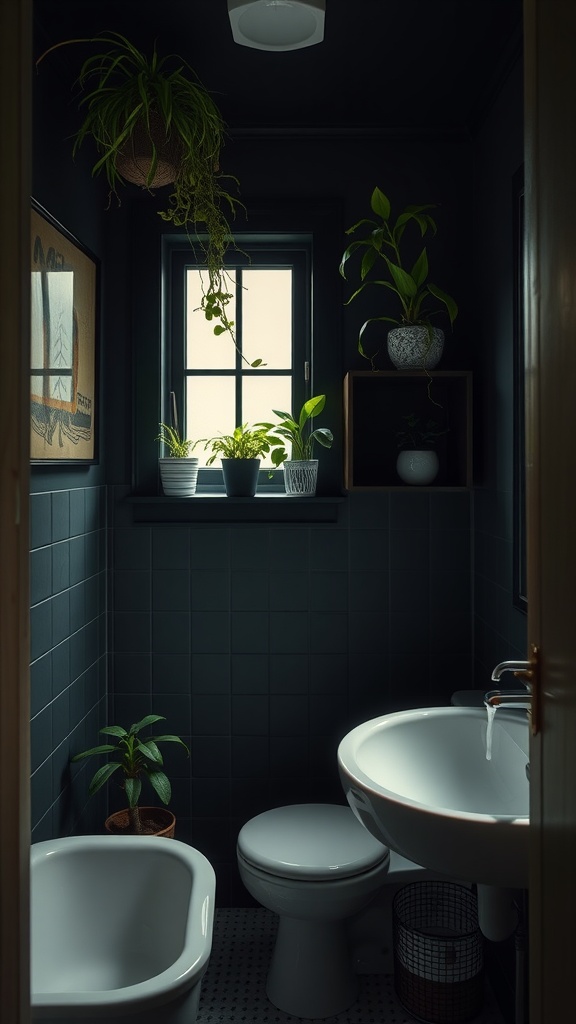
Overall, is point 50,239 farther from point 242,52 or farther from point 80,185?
point 242,52

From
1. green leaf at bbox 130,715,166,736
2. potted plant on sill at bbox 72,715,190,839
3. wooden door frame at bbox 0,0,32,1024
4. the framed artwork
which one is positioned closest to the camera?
wooden door frame at bbox 0,0,32,1024

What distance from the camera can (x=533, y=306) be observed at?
977mm

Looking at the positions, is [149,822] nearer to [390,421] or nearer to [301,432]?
[301,432]

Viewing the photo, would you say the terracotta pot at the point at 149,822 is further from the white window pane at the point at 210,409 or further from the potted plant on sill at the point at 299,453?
the white window pane at the point at 210,409

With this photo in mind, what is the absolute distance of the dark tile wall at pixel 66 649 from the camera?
6.37 ft

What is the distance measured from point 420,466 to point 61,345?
1041mm

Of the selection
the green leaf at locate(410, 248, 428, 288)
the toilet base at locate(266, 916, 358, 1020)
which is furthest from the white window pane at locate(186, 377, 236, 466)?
the toilet base at locate(266, 916, 358, 1020)

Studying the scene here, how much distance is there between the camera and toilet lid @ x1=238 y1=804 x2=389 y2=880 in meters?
1.96

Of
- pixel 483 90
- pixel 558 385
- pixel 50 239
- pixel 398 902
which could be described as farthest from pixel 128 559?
pixel 558 385

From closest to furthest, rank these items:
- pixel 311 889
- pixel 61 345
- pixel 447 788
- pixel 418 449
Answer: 1. pixel 447 788
2. pixel 311 889
3. pixel 61 345
4. pixel 418 449

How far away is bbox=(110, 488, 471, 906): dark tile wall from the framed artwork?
0.44m

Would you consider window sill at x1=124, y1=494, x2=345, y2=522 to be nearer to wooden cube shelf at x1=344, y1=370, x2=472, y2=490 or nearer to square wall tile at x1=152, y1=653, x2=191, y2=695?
wooden cube shelf at x1=344, y1=370, x2=472, y2=490

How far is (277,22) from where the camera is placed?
1.80m

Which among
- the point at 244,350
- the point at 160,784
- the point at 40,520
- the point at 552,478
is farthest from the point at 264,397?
the point at 552,478
